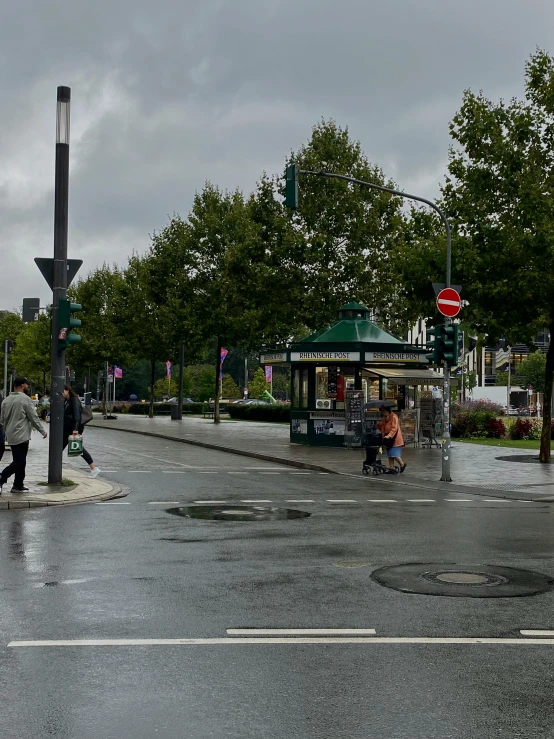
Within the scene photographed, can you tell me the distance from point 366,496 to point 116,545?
712 centimetres

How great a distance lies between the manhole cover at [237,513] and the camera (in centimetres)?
1276

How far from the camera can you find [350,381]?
100 ft

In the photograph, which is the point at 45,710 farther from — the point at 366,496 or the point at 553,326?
the point at 553,326

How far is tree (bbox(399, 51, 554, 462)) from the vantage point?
2372 cm

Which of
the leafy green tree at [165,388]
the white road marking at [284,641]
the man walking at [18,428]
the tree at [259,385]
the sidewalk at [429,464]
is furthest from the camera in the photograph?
the leafy green tree at [165,388]

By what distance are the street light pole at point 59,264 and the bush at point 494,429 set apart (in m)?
24.6

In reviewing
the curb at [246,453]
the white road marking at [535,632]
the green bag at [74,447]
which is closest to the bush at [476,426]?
the curb at [246,453]

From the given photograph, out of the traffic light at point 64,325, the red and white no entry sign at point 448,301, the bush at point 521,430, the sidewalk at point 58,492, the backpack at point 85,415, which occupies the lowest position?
the sidewalk at point 58,492

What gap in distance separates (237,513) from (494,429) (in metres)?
25.5

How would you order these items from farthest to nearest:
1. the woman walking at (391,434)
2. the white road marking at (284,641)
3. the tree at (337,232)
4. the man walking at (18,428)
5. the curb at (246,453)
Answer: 1. the tree at (337,232)
2. the curb at (246,453)
3. the woman walking at (391,434)
4. the man walking at (18,428)
5. the white road marking at (284,641)

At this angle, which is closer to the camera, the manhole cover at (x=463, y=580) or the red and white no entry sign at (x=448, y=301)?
the manhole cover at (x=463, y=580)

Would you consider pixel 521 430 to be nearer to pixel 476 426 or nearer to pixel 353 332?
pixel 476 426

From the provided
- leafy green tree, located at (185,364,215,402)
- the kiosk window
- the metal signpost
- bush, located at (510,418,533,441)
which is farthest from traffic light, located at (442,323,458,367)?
leafy green tree, located at (185,364,215,402)

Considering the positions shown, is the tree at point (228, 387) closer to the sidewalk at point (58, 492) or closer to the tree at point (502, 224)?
the tree at point (502, 224)
